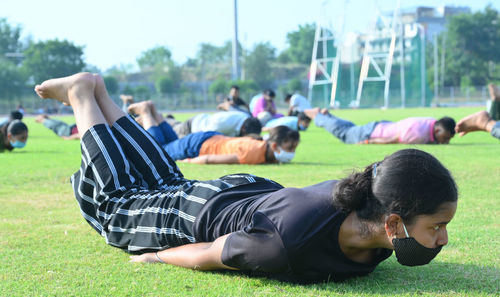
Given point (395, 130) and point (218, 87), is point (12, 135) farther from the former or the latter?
point (218, 87)

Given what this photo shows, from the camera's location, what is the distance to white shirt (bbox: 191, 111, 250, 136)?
11.0 meters

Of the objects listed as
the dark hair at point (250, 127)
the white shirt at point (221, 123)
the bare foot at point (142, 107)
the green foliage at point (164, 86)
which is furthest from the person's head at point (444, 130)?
the green foliage at point (164, 86)

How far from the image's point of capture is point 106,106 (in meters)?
4.31

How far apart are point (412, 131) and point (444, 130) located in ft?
2.04

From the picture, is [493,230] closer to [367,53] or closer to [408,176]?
[408,176]

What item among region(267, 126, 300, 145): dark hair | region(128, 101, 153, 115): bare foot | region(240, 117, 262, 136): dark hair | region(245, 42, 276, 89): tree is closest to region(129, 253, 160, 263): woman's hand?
region(267, 126, 300, 145): dark hair

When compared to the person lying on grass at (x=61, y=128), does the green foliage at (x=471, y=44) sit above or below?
above

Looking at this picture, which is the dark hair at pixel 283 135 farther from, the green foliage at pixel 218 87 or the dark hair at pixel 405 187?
the green foliage at pixel 218 87

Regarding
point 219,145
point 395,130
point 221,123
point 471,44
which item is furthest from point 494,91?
point 471,44

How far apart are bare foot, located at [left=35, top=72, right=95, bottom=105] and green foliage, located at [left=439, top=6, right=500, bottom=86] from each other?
2968 inches

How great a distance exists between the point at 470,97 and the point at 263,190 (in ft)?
205

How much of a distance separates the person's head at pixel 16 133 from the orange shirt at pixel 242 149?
446cm

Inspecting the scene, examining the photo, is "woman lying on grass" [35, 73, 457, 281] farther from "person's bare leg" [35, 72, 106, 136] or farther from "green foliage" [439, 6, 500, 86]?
"green foliage" [439, 6, 500, 86]

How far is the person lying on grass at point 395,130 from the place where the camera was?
37.9 feet
